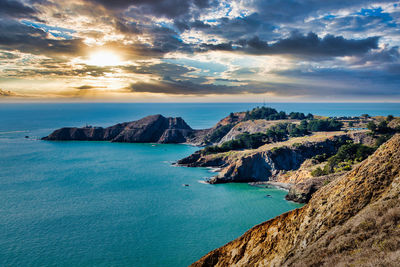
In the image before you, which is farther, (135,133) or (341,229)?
(135,133)

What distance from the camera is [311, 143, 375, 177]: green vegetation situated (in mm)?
59719

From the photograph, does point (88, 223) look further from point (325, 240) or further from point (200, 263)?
point (325, 240)

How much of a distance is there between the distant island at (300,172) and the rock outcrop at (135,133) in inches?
20.9

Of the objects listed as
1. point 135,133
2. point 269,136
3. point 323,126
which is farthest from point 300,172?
point 135,133

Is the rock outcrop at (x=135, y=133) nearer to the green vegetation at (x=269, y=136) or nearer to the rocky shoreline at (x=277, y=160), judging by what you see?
the rocky shoreline at (x=277, y=160)

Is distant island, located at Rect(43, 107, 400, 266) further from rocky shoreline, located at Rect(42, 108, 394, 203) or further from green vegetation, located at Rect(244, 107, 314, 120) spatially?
green vegetation, located at Rect(244, 107, 314, 120)

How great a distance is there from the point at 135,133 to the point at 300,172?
108504 mm

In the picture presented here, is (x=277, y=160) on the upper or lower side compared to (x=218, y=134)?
lower

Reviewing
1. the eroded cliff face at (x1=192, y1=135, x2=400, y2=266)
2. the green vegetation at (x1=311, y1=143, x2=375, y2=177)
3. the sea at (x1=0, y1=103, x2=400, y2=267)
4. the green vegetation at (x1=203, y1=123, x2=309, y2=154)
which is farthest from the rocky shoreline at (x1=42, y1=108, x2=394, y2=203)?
the eroded cliff face at (x1=192, y1=135, x2=400, y2=266)

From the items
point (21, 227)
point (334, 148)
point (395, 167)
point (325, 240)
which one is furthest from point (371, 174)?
point (334, 148)

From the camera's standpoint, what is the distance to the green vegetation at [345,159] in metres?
59.7

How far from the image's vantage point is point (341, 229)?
1288 cm

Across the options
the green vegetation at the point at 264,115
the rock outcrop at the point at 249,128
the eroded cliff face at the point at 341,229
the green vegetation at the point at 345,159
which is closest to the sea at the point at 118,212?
the green vegetation at the point at 345,159

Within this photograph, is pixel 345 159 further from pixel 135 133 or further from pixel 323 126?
pixel 135 133
